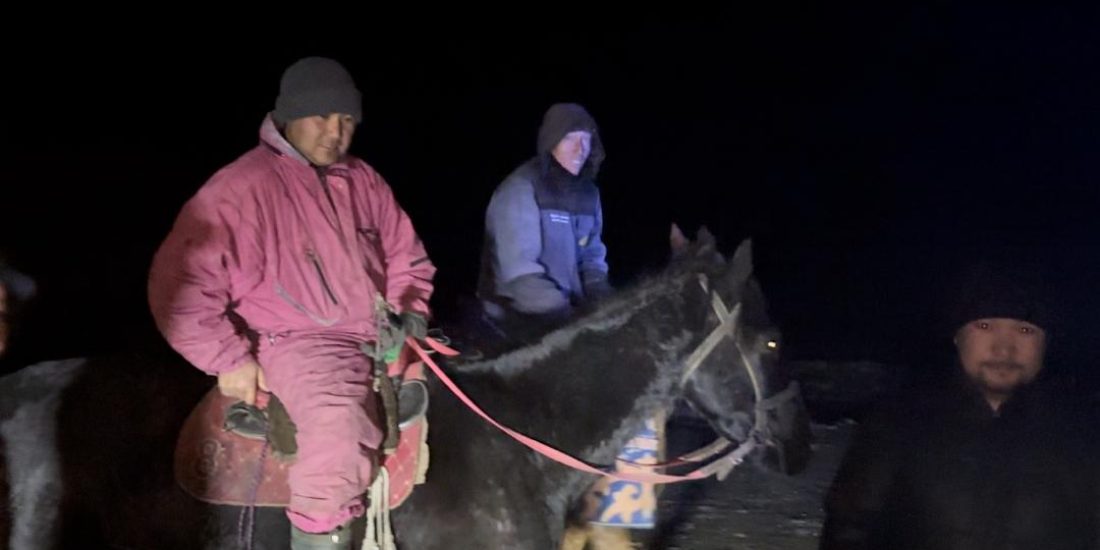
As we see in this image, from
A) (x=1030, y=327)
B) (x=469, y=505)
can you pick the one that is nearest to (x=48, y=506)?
(x=469, y=505)

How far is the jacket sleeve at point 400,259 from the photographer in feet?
11.8

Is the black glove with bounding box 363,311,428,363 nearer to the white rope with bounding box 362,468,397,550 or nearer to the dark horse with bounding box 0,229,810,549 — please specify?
the dark horse with bounding box 0,229,810,549

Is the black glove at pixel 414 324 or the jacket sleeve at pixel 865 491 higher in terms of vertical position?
the black glove at pixel 414 324

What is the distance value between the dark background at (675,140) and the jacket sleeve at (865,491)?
0.35 meters

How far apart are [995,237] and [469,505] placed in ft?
81.2

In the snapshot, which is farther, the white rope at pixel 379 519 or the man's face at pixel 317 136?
the man's face at pixel 317 136

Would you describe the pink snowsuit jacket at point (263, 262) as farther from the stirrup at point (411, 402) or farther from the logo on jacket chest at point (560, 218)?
the logo on jacket chest at point (560, 218)

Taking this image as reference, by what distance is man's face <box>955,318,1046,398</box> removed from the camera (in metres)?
2.88

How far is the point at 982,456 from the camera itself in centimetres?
281

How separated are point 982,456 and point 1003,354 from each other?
303 millimetres

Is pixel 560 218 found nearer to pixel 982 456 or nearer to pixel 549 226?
pixel 549 226

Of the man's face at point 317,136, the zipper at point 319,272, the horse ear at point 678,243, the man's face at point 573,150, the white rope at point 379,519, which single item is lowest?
the white rope at point 379,519

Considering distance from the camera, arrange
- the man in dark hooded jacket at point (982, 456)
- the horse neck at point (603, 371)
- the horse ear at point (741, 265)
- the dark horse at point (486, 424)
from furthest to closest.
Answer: the horse ear at point (741, 265)
the horse neck at point (603, 371)
the dark horse at point (486, 424)
the man in dark hooded jacket at point (982, 456)

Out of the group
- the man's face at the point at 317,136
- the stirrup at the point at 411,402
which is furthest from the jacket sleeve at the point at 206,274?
the stirrup at the point at 411,402
